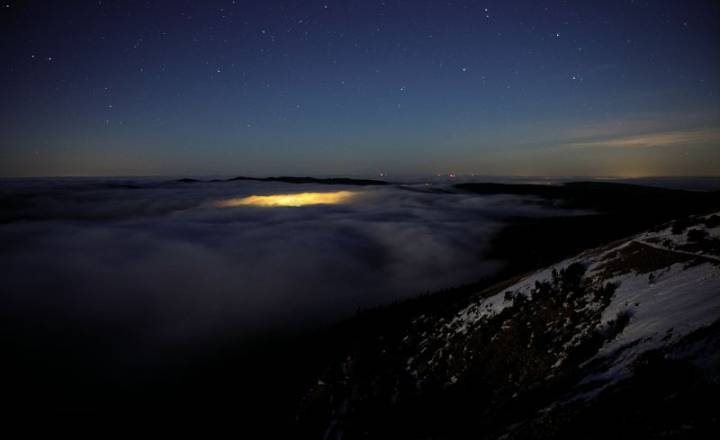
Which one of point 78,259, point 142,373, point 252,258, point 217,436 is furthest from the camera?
point 252,258

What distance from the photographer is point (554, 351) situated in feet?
34.0

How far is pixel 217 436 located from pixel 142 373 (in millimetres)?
54280

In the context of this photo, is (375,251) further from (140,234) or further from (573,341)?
(573,341)

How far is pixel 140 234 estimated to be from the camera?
16412cm

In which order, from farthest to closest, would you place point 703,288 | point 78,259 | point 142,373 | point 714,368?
point 78,259, point 142,373, point 703,288, point 714,368

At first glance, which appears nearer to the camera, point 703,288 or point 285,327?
point 703,288

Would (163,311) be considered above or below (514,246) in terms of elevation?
below

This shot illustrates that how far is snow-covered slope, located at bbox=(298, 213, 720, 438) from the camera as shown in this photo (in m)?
6.38

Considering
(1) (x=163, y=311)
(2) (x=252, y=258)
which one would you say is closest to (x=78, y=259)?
(1) (x=163, y=311)

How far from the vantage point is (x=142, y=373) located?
8881cm

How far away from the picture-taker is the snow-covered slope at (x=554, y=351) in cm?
638

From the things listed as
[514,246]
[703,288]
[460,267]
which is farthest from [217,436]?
[514,246]

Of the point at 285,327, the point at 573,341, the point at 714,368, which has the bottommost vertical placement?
the point at 285,327

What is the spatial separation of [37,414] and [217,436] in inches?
1911
